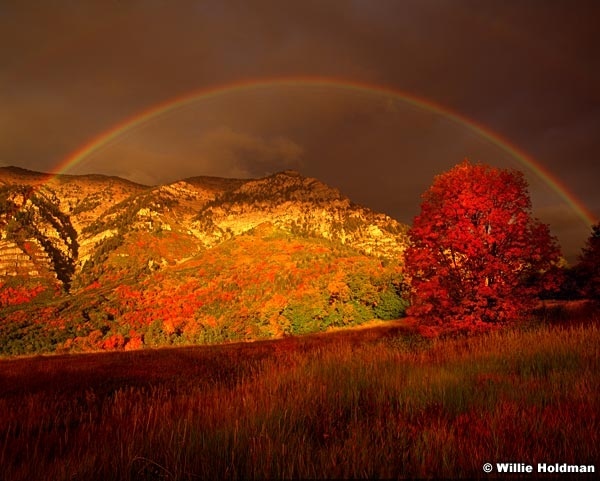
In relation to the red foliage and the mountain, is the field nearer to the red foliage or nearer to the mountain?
the mountain

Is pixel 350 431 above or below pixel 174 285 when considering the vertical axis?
below

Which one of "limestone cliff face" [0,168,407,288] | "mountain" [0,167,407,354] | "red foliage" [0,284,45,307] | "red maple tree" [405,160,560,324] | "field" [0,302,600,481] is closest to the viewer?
"field" [0,302,600,481]

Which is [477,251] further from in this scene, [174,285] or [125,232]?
[125,232]

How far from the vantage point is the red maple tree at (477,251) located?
49.1 ft

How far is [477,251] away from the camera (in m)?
Answer: 15.1

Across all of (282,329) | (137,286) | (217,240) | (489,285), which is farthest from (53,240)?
(489,285)

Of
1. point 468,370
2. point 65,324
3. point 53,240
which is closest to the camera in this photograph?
point 468,370

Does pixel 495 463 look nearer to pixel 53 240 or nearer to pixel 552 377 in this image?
pixel 552 377

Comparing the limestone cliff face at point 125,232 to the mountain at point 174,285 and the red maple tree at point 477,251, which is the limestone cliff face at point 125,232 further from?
the red maple tree at point 477,251

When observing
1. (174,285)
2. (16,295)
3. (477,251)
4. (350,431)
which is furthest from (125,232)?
(350,431)

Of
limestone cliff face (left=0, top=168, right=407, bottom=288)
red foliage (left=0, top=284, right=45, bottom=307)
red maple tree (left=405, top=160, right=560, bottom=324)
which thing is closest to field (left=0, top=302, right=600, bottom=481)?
red maple tree (left=405, top=160, right=560, bottom=324)

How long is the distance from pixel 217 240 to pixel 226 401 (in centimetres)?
17676

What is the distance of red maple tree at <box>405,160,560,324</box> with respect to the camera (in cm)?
1495

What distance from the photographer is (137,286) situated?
9188cm
